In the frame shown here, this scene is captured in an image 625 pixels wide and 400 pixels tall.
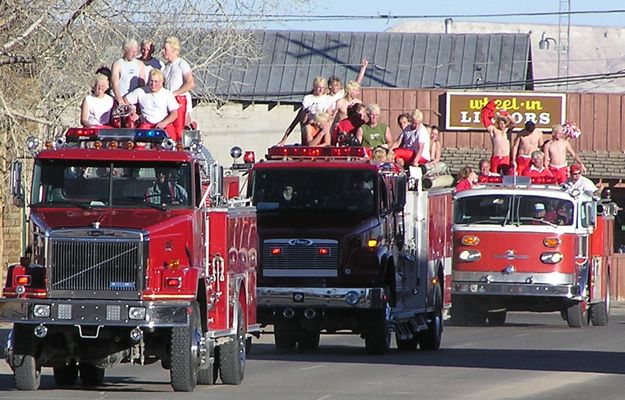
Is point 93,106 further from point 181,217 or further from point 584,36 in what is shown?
point 584,36

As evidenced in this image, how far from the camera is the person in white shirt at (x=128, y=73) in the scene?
59.5ft

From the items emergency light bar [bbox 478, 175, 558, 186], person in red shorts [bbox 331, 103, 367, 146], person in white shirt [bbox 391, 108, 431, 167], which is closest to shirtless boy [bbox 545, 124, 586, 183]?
emergency light bar [bbox 478, 175, 558, 186]

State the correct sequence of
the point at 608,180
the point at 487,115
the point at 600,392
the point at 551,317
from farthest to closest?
1. the point at 608,180
2. the point at 551,317
3. the point at 487,115
4. the point at 600,392

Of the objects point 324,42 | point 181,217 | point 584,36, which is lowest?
point 181,217

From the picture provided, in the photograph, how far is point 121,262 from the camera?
14984 mm

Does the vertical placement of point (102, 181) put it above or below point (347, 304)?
above

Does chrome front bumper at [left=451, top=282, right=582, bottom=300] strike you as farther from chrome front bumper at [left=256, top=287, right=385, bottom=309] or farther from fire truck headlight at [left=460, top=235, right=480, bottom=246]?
chrome front bumper at [left=256, top=287, right=385, bottom=309]

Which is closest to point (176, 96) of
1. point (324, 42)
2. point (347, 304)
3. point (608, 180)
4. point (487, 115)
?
point (347, 304)

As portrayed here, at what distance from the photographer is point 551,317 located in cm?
3431

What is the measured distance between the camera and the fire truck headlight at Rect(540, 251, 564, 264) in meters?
27.4

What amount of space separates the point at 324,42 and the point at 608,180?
15.8 meters

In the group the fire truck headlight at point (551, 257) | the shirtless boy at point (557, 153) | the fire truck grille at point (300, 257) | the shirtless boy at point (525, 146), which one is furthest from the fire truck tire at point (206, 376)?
the shirtless boy at point (557, 153)

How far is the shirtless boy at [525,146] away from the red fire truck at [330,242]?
289 inches

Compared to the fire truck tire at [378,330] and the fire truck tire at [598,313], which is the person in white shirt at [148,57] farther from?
the fire truck tire at [598,313]
